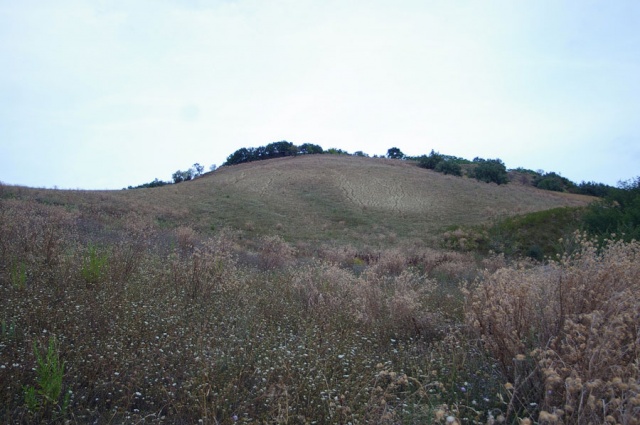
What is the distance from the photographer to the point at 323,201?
128ft

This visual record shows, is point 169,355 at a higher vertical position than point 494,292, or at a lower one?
lower

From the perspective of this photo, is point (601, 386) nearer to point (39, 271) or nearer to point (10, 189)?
point (39, 271)

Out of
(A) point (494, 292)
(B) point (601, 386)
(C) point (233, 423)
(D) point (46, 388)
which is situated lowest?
(C) point (233, 423)

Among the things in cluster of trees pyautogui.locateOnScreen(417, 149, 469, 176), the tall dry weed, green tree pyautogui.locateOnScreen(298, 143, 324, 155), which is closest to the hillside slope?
cluster of trees pyautogui.locateOnScreen(417, 149, 469, 176)

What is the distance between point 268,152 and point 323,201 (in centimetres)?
3351

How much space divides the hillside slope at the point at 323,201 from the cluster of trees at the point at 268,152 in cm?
1325

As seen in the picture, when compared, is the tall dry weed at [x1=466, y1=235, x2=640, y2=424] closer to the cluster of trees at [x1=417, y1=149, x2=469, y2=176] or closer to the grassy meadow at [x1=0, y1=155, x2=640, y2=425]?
the grassy meadow at [x1=0, y1=155, x2=640, y2=425]

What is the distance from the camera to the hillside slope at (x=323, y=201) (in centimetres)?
2639

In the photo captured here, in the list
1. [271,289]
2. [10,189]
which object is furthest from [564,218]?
[10,189]

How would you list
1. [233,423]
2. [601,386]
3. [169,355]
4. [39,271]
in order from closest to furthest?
[601,386] → [233,423] → [169,355] → [39,271]

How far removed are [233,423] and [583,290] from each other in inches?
116

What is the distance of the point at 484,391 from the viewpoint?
3646mm

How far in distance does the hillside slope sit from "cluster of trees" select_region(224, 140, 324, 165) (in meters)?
13.2

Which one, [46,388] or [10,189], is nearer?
[46,388]
